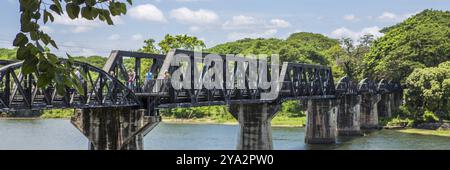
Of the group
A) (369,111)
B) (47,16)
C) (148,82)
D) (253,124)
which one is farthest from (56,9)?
(369,111)

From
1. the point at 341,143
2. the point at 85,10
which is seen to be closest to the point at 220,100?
the point at 341,143

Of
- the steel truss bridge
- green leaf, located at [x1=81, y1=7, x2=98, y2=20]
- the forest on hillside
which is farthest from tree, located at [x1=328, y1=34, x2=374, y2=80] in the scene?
green leaf, located at [x1=81, y1=7, x2=98, y2=20]

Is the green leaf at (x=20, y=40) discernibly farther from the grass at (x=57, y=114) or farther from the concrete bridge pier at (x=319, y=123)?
the grass at (x=57, y=114)

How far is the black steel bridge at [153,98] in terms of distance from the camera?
24453 mm

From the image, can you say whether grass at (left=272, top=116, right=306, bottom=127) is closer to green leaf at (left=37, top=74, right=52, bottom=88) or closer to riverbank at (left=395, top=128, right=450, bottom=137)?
riverbank at (left=395, top=128, right=450, bottom=137)

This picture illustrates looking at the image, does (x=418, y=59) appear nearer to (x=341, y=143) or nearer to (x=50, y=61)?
(x=341, y=143)

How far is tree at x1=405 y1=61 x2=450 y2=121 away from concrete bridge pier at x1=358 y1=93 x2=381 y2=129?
15.4 feet

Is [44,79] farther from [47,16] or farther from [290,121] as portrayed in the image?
[290,121]

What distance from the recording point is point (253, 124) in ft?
151

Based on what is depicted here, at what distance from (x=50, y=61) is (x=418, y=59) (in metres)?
88.0

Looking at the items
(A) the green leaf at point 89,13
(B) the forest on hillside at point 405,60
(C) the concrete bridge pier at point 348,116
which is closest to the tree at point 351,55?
(B) the forest on hillside at point 405,60

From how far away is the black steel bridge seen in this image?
2445 cm

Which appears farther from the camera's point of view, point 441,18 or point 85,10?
point 441,18

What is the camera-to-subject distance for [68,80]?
4562 millimetres
